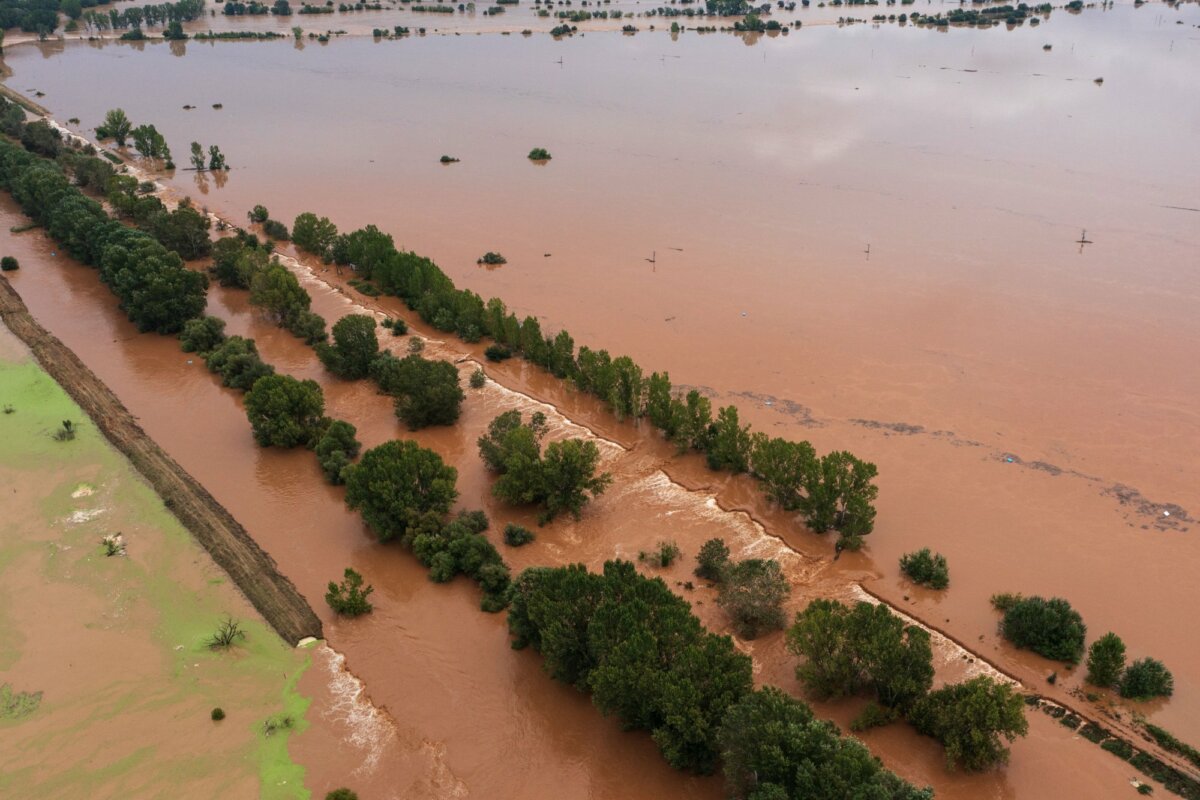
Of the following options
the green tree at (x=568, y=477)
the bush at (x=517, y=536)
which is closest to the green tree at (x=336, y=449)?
the bush at (x=517, y=536)

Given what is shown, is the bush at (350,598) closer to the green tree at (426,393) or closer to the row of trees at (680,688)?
the row of trees at (680,688)

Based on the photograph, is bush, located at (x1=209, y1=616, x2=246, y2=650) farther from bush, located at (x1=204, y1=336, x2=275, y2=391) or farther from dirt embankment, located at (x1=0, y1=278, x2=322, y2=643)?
bush, located at (x1=204, y1=336, x2=275, y2=391)

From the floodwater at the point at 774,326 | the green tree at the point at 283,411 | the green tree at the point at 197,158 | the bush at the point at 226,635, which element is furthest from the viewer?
the green tree at the point at 197,158

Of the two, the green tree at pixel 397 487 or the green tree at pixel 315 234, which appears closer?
the green tree at pixel 397 487

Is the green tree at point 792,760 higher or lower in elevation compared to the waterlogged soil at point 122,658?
higher

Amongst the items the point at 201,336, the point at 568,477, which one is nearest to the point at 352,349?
the point at 201,336

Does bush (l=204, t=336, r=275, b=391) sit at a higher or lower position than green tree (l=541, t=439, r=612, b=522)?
higher

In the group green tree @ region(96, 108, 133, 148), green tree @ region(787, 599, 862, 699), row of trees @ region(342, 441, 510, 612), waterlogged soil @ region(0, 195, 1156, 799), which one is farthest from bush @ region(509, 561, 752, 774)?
green tree @ region(96, 108, 133, 148)
